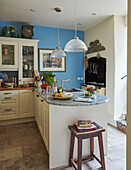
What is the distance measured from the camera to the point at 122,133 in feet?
9.83

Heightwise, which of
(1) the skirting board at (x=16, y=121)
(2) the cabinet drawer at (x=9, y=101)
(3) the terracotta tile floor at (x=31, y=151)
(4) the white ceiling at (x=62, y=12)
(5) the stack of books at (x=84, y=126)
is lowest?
(3) the terracotta tile floor at (x=31, y=151)

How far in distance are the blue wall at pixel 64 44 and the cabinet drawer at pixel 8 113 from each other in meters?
1.69

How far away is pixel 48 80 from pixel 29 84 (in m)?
1.24

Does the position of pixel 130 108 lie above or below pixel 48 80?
below

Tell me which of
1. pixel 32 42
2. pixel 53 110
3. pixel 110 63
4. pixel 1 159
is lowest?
pixel 1 159

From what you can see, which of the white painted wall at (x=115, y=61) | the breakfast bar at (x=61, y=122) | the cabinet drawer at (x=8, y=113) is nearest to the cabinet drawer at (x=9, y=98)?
the cabinet drawer at (x=8, y=113)

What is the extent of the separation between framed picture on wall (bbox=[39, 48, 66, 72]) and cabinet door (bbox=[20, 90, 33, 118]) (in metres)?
1.03

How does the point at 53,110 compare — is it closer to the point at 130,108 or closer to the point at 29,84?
the point at 130,108

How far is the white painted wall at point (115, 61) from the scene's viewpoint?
11.3ft

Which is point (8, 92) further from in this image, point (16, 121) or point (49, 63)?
point (49, 63)

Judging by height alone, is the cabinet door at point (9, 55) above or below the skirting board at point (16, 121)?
above

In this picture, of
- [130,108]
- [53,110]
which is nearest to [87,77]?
[53,110]

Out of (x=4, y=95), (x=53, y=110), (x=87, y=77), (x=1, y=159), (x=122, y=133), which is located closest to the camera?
(x=53, y=110)

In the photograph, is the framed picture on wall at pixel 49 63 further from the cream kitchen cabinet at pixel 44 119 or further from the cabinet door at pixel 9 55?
the cream kitchen cabinet at pixel 44 119
